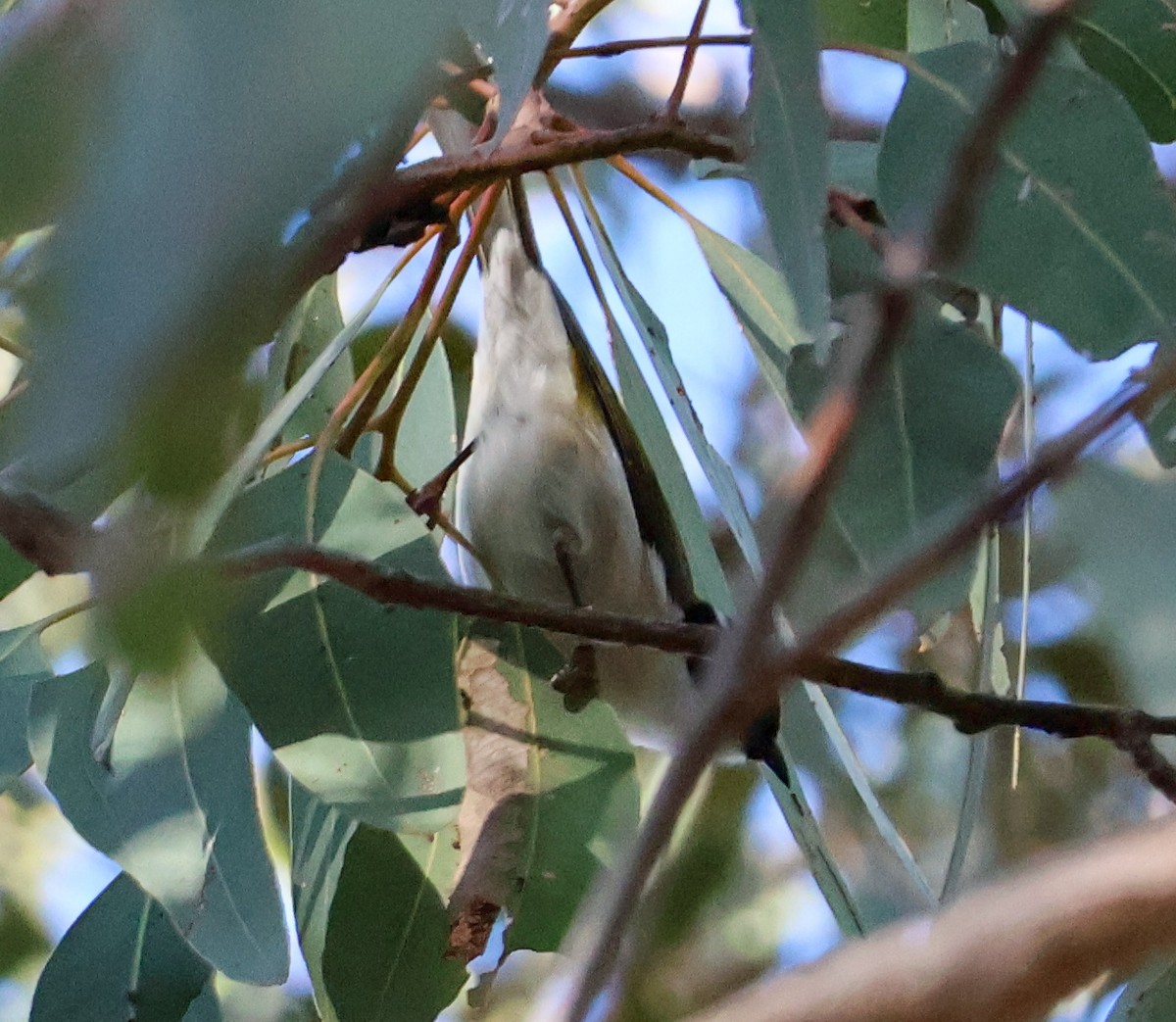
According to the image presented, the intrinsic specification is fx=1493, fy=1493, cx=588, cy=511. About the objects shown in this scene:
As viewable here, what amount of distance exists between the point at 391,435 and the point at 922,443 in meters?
0.42

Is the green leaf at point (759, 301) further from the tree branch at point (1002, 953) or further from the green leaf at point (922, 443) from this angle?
the tree branch at point (1002, 953)

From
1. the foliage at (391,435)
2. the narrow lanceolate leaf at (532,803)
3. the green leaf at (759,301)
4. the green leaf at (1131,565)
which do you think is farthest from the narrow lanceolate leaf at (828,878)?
the green leaf at (759,301)

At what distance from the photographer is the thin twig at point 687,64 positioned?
0.97 metres

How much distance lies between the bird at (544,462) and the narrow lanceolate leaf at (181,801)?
15.3 inches

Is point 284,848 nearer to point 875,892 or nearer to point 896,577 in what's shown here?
point 875,892

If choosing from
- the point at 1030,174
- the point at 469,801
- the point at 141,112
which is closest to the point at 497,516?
the point at 469,801

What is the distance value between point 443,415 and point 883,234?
0.47m

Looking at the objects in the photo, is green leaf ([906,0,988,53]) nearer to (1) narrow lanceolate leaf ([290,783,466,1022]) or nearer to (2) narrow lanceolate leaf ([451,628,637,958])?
(2) narrow lanceolate leaf ([451,628,637,958])

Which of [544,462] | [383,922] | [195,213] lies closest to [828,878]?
[383,922]

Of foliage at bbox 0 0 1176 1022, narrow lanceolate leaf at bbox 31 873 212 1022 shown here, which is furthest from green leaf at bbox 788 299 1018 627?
narrow lanceolate leaf at bbox 31 873 212 1022

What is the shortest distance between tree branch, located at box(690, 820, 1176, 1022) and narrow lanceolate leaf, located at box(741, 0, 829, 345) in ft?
1.05

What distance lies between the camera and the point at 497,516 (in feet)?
4.58

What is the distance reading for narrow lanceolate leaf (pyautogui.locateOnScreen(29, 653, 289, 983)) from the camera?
0.90 metres

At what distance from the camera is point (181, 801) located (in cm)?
96
